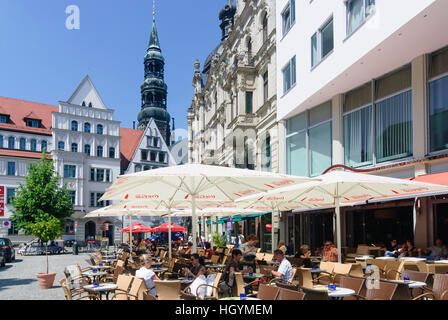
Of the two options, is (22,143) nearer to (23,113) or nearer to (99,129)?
(23,113)

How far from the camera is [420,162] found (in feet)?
48.7

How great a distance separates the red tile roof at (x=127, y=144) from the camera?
66.4 m

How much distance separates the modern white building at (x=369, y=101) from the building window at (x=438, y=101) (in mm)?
34

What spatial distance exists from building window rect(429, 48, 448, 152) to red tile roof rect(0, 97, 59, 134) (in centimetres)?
5321

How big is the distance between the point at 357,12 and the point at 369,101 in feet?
12.2

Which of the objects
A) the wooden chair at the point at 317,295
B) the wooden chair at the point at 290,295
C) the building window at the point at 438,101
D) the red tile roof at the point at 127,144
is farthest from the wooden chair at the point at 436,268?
the red tile roof at the point at 127,144

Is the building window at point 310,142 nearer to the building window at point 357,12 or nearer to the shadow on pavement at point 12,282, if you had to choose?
the building window at point 357,12

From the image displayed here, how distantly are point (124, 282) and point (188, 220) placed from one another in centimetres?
5465

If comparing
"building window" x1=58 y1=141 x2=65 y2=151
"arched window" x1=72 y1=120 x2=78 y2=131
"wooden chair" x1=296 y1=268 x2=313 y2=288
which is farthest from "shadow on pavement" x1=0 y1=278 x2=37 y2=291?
"arched window" x1=72 y1=120 x2=78 y2=131

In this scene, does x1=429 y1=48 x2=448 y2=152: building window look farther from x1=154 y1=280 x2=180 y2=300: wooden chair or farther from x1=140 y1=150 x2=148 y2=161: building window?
x1=140 y1=150 x2=148 y2=161: building window

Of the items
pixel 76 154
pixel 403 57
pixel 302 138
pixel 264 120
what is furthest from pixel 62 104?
pixel 403 57

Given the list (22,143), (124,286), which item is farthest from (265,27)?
(22,143)

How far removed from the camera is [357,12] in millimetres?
16953
